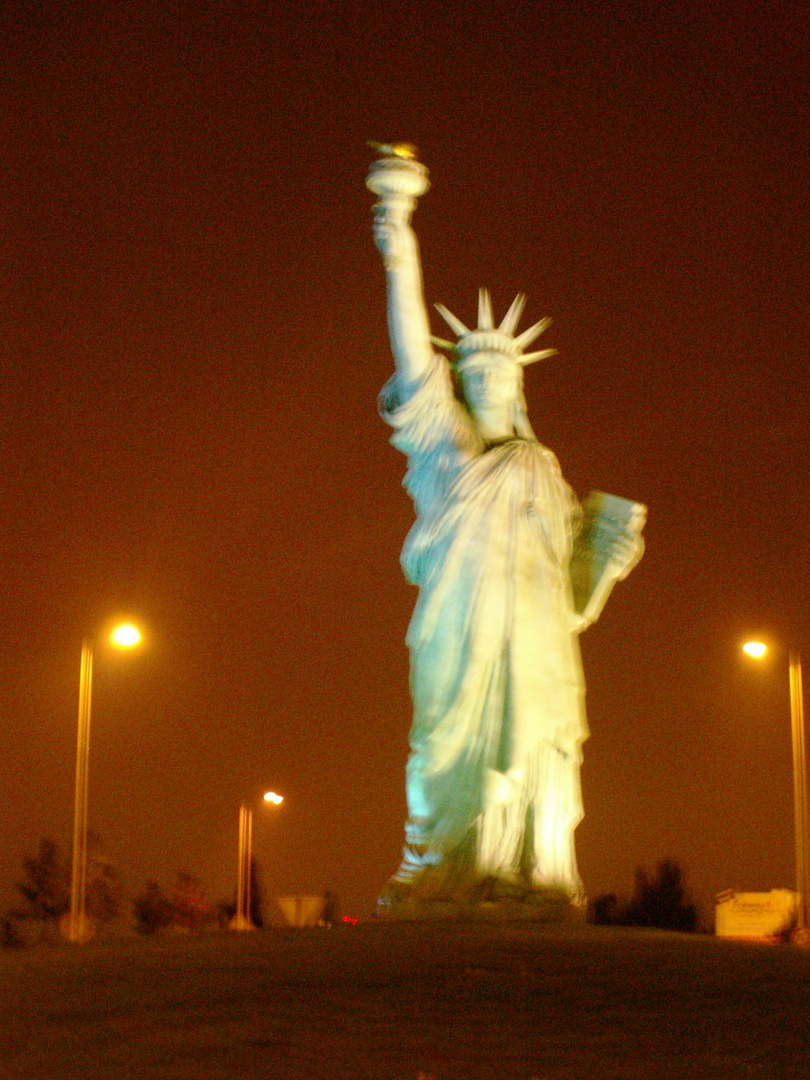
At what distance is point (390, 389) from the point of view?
16859 millimetres

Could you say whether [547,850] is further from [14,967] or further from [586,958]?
[14,967]

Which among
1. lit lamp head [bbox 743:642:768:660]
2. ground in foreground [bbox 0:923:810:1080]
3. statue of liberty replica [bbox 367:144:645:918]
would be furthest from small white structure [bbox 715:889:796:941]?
ground in foreground [bbox 0:923:810:1080]

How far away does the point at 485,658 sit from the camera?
53.4ft

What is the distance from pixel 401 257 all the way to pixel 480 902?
20.4ft

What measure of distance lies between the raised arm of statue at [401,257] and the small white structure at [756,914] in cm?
1266

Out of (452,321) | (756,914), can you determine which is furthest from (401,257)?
(756,914)

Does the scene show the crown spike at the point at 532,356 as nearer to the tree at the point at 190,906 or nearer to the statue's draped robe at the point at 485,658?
the statue's draped robe at the point at 485,658

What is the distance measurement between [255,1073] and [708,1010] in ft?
10.4

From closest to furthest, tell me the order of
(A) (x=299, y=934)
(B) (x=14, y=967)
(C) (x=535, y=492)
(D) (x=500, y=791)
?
(B) (x=14, y=967) < (A) (x=299, y=934) < (D) (x=500, y=791) < (C) (x=535, y=492)

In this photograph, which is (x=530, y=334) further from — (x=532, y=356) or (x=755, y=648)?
(x=755, y=648)

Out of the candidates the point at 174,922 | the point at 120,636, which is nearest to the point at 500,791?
the point at 120,636

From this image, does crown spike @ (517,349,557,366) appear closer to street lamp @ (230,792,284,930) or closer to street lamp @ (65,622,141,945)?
street lamp @ (65,622,141,945)

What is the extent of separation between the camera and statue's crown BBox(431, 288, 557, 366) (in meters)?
17.3

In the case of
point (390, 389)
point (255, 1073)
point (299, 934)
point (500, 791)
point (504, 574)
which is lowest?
point (255, 1073)
